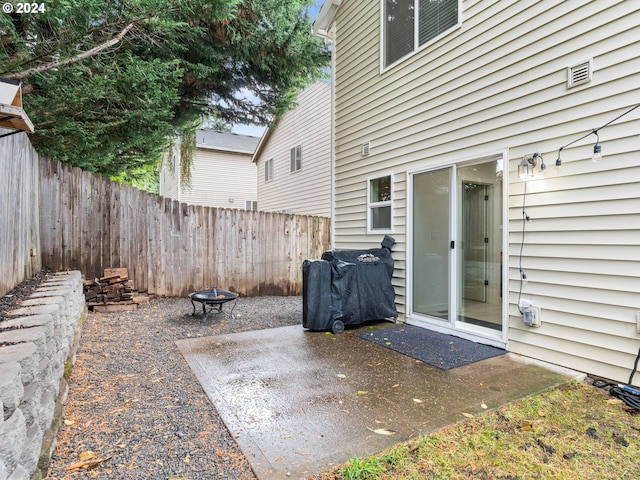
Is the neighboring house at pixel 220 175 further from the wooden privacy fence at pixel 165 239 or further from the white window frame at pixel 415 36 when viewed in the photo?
the white window frame at pixel 415 36

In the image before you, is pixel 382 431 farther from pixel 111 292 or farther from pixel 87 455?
pixel 111 292

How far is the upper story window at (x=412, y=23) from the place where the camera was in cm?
444

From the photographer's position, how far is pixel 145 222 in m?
6.23

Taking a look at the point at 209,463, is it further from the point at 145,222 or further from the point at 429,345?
the point at 145,222

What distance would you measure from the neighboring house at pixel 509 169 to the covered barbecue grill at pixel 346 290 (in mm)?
319

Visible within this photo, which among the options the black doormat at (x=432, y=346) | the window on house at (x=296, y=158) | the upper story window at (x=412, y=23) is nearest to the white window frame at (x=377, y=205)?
the black doormat at (x=432, y=346)

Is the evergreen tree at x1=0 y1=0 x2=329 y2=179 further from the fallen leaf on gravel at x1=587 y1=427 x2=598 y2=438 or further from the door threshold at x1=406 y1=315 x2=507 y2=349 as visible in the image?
the fallen leaf on gravel at x1=587 y1=427 x2=598 y2=438

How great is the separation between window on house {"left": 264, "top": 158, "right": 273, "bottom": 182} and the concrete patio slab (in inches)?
419

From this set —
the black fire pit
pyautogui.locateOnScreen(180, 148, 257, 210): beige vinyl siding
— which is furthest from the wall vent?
pyautogui.locateOnScreen(180, 148, 257, 210): beige vinyl siding

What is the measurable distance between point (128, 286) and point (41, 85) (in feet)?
10.0

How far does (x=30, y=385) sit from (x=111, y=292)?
172 inches

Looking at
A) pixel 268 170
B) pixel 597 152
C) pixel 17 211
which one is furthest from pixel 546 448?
pixel 268 170

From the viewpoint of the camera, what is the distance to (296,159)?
473 inches

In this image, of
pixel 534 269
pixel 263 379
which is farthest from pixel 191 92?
pixel 534 269
